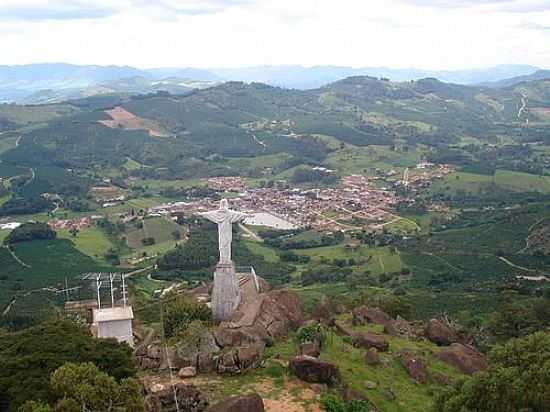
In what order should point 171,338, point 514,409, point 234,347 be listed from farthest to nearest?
point 171,338 < point 234,347 < point 514,409

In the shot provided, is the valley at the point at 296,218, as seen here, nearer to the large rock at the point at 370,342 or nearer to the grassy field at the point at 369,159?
the large rock at the point at 370,342

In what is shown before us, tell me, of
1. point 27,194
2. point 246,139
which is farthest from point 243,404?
point 246,139

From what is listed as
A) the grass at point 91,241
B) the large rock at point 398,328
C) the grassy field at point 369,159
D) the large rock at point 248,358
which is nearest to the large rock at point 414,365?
the large rock at point 398,328

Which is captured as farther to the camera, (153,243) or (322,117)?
(322,117)

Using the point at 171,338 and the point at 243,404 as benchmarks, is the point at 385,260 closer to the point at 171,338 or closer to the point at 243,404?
the point at 171,338

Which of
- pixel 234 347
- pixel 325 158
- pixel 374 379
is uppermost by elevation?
pixel 234 347

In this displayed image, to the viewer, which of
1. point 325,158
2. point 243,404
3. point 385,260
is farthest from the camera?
point 325,158

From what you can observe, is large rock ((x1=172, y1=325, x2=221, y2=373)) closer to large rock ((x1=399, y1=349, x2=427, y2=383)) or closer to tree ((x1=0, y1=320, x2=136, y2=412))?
tree ((x1=0, y1=320, x2=136, y2=412))

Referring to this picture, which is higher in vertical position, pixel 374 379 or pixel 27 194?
pixel 374 379
